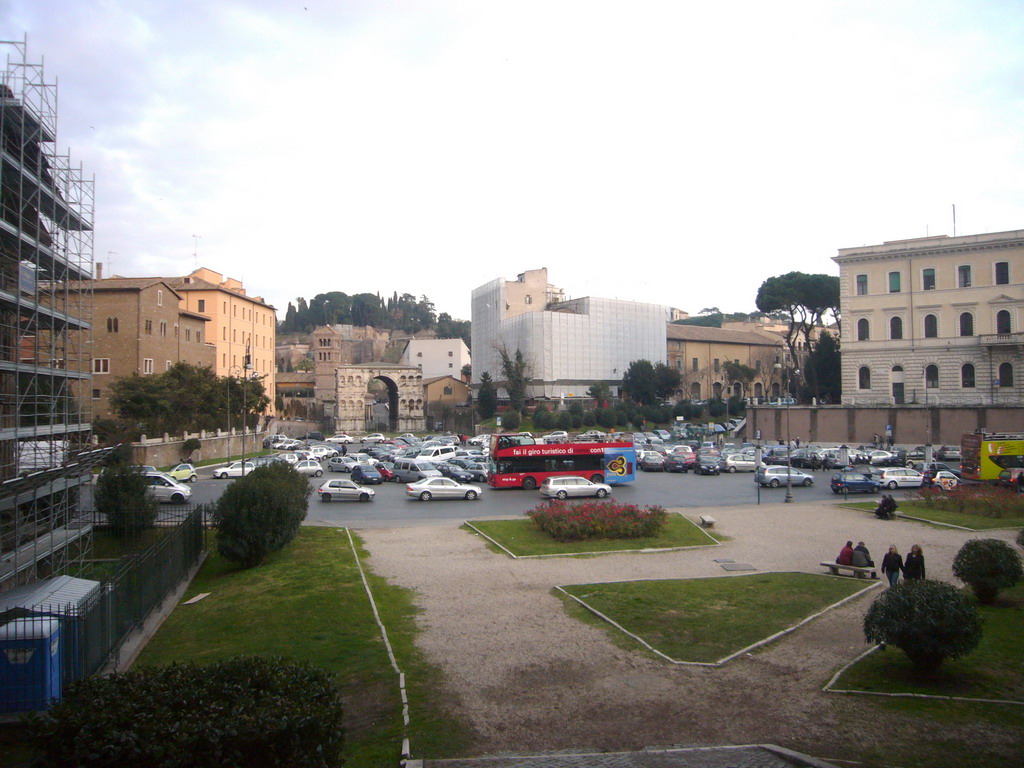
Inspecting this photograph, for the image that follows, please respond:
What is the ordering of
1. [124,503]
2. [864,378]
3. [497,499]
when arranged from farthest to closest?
[864,378], [497,499], [124,503]

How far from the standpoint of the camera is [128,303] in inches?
2045

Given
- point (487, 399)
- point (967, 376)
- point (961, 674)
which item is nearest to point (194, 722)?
point (961, 674)

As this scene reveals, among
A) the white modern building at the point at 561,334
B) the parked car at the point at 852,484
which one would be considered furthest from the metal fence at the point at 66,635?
the white modern building at the point at 561,334

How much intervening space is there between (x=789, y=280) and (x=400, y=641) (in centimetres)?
6696

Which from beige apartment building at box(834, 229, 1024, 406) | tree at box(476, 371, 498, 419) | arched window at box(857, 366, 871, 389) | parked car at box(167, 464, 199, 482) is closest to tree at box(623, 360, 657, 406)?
tree at box(476, 371, 498, 419)

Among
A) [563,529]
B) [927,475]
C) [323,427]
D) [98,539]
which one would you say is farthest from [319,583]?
[323,427]

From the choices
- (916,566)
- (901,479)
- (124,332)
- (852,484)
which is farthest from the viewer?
(124,332)

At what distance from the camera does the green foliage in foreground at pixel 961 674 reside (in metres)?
8.73

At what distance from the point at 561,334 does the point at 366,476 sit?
4673cm

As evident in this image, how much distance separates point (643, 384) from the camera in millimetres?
77062

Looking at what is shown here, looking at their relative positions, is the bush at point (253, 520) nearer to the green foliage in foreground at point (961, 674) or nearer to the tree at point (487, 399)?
the green foliage in foreground at point (961, 674)

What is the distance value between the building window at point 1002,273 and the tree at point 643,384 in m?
33.0

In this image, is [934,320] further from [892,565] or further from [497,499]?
[892,565]

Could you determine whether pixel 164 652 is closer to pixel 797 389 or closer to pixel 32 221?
pixel 32 221
